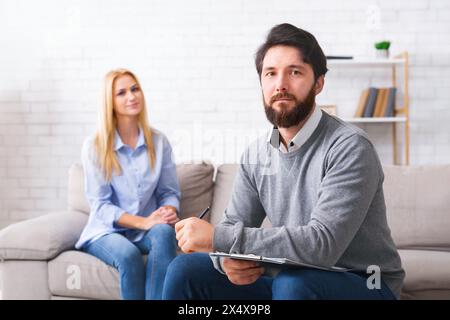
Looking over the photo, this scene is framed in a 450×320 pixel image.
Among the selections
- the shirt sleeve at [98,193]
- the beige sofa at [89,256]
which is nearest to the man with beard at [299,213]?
the beige sofa at [89,256]

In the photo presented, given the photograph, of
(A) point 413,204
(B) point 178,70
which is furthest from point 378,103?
(B) point 178,70

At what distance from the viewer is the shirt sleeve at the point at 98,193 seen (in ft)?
8.62

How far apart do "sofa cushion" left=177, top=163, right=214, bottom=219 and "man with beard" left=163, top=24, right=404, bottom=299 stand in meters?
1.29

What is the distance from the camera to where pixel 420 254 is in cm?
248

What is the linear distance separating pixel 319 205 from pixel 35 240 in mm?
1584

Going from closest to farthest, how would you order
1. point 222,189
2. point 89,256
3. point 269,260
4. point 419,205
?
point 269,260
point 89,256
point 419,205
point 222,189

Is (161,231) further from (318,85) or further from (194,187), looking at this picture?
(318,85)

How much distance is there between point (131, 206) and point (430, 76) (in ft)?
6.98

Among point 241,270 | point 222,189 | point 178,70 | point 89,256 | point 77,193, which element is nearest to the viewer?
point 241,270

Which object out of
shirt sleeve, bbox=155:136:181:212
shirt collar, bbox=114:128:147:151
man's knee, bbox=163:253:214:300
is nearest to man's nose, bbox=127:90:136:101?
shirt collar, bbox=114:128:147:151

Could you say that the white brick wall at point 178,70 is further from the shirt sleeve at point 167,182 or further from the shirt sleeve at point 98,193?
the shirt sleeve at point 98,193

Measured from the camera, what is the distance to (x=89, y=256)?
101 inches
